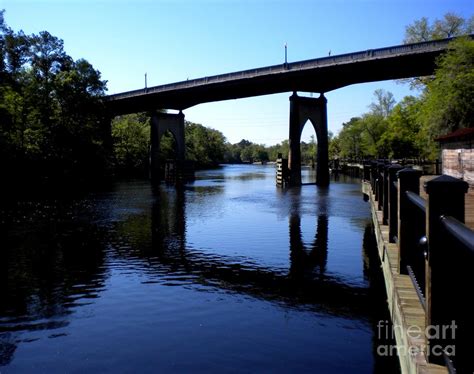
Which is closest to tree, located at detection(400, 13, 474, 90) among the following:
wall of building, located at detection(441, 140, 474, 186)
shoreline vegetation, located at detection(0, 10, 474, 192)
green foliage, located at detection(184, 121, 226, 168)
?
shoreline vegetation, located at detection(0, 10, 474, 192)

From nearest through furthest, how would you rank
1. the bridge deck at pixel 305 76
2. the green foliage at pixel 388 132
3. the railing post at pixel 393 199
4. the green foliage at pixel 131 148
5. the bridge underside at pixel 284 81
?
1. the railing post at pixel 393 199
2. the bridge deck at pixel 305 76
3. the bridge underside at pixel 284 81
4. the green foliage at pixel 388 132
5. the green foliage at pixel 131 148

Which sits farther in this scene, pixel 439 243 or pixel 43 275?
pixel 43 275

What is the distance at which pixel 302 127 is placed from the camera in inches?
2276

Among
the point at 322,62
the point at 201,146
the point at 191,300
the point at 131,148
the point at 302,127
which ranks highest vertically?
the point at 322,62

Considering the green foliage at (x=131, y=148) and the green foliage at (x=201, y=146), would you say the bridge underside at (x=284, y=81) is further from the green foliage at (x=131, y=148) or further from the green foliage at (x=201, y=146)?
the green foliage at (x=201, y=146)

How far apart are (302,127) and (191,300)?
49310 mm

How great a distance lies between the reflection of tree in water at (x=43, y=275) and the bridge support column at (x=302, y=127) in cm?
3627

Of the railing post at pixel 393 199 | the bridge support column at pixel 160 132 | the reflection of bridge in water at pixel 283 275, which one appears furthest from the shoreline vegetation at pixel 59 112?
the railing post at pixel 393 199

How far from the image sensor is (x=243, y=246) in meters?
17.1

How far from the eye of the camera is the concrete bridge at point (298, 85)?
4634 centimetres

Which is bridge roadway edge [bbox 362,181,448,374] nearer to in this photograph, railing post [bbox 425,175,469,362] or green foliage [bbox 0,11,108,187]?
railing post [bbox 425,175,469,362]

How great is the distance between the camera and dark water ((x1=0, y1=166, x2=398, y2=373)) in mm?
7484

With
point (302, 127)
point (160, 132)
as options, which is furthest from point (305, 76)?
point (160, 132)

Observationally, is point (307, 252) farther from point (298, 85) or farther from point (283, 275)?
point (298, 85)
